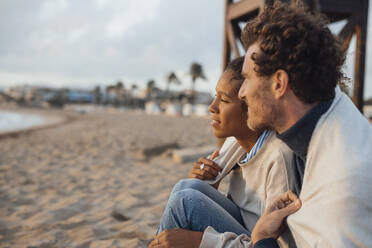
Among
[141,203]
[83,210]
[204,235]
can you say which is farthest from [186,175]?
[204,235]

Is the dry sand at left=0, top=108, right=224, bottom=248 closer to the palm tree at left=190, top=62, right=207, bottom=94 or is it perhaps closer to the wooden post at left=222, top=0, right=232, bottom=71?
the wooden post at left=222, top=0, right=232, bottom=71

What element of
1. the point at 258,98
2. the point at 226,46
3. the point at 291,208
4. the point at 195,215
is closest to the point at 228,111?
the point at 258,98

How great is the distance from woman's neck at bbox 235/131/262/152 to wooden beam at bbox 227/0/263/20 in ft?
8.64

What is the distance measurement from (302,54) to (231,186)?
94cm

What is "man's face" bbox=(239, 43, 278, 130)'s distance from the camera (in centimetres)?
119

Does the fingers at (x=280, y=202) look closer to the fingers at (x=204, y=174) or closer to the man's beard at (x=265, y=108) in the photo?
the man's beard at (x=265, y=108)

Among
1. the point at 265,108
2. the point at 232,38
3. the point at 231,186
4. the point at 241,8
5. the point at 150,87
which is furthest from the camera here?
the point at 150,87

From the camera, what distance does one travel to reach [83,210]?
10.8ft

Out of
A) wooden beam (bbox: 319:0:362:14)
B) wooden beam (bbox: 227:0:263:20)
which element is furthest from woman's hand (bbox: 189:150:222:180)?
wooden beam (bbox: 319:0:362:14)

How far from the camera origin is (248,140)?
1.69 m

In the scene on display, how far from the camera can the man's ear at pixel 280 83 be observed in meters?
1.13

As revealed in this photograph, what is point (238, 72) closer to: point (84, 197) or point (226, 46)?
point (84, 197)

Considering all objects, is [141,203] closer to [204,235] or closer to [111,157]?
[204,235]

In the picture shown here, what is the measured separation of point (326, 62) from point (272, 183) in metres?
0.54
